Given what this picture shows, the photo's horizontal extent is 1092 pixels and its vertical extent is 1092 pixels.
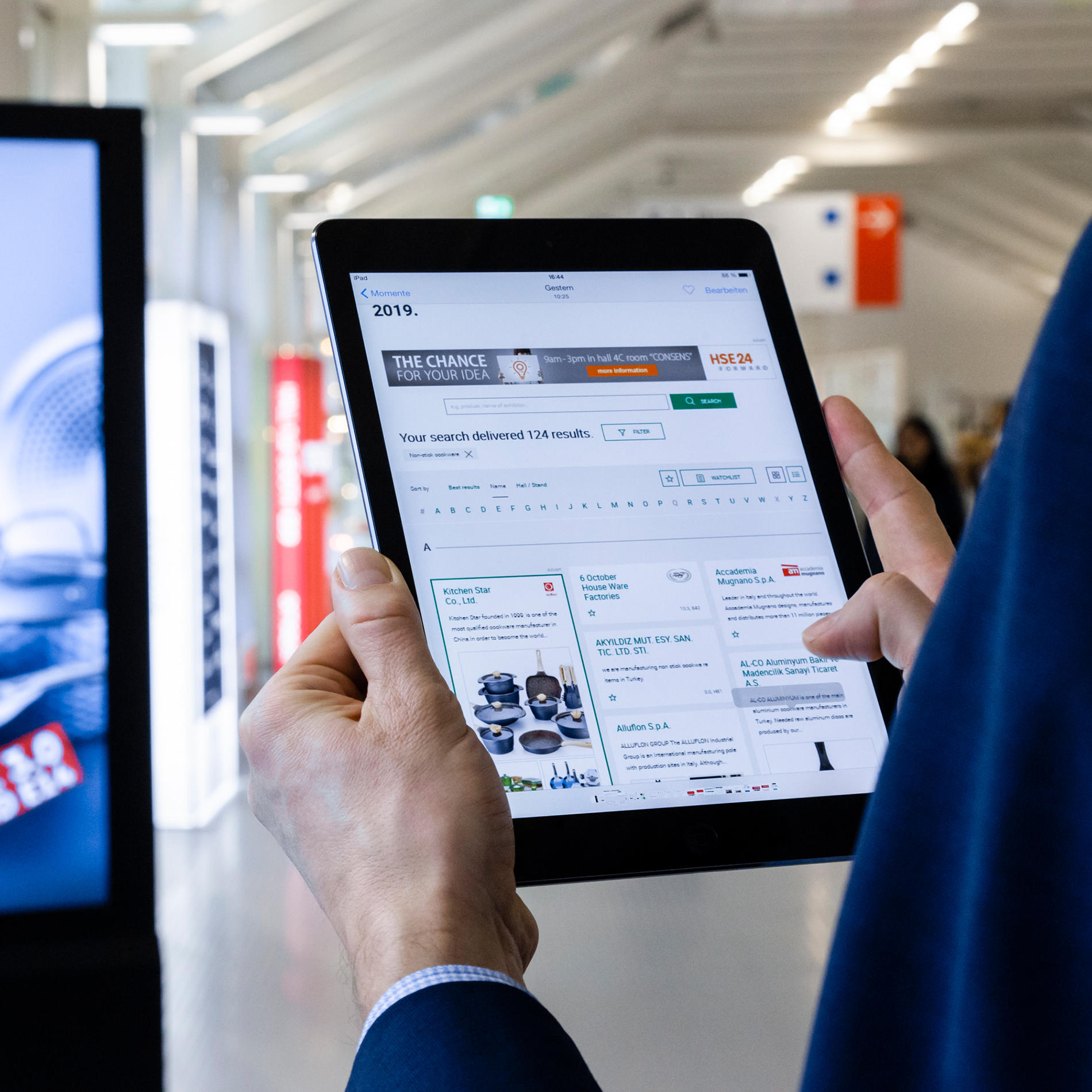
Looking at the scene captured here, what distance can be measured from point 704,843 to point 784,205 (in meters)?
7.39

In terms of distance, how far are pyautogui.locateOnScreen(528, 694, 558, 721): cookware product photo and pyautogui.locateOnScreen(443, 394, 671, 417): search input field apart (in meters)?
0.21

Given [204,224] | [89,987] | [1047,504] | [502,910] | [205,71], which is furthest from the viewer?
[204,224]

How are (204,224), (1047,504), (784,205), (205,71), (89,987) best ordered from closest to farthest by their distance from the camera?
(1047,504)
(89,987)
(205,71)
(204,224)
(784,205)

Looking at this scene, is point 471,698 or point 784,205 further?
point 784,205

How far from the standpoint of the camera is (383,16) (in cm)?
571

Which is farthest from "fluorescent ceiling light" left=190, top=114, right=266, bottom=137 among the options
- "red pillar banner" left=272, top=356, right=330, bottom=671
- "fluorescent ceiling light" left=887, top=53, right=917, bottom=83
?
"fluorescent ceiling light" left=887, top=53, right=917, bottom=83

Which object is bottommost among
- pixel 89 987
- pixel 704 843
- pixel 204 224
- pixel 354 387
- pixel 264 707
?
pixel 204 224

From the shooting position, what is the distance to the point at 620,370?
2.91ft

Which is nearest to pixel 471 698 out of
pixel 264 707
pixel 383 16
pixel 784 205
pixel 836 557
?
pixel 264 707

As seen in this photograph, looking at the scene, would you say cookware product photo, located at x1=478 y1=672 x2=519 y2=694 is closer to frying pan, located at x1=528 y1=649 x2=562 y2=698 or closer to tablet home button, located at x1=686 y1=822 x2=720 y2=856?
frying pan, located at x1=528 y1=649 x2=562 y2=698

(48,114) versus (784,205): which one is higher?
(48,114)

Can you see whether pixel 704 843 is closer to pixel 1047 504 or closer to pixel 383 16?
pixel 1047 504

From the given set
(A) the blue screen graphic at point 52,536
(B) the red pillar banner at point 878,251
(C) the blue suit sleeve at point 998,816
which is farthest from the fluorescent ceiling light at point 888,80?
(C) the blue suit sleeve at point 998,816

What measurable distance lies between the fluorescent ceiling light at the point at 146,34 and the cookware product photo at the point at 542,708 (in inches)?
167
